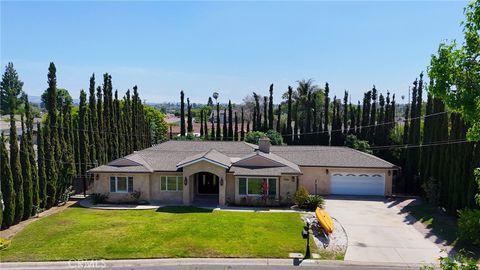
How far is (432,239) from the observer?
20.4 metres

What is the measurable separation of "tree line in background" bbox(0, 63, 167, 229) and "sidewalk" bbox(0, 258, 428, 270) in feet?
22.9

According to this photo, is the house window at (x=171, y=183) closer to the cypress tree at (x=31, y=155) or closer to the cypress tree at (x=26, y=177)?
the cypress tree at (x=31, y=155)

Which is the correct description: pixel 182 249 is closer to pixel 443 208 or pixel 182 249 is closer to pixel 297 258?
pixel 297 258

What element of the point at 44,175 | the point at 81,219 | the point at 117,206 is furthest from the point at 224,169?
the point at 44,175

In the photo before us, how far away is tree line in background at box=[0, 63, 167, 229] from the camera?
22.5 m

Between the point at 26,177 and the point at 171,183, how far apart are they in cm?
932

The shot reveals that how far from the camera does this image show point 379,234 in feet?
69.5

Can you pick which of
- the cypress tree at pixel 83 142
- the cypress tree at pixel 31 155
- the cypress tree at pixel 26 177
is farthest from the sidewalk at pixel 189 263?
the cypress tree at pixel 83 142

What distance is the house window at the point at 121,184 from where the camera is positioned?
28250 millimetres

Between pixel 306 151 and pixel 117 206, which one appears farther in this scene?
pixel 306 151

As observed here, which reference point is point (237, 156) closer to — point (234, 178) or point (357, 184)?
point (234, 178)

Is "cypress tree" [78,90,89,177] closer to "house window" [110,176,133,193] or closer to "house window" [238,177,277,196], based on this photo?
"house window" [110,176,133,193]

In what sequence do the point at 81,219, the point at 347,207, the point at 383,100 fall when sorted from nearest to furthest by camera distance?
the point at 81,219, the point at 347,207, the point at 383,100

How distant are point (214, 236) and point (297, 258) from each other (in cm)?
470
